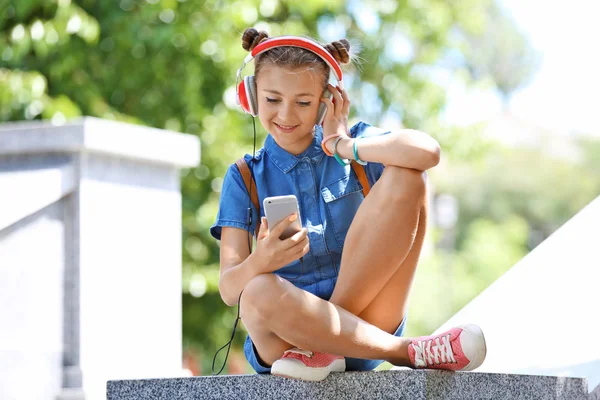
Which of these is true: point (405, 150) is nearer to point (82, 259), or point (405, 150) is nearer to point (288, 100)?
point (288, 100)

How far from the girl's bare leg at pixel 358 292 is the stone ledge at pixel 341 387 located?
11 cm

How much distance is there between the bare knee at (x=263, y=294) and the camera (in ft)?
8.74

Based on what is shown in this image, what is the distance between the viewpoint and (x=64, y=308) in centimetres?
444

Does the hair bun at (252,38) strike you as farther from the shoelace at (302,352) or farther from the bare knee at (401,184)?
the shoelace at (302,352)

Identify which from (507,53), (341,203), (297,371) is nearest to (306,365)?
(297,371)

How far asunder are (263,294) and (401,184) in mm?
513

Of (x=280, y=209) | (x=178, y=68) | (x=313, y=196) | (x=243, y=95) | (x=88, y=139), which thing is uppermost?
(x=178, y=68)

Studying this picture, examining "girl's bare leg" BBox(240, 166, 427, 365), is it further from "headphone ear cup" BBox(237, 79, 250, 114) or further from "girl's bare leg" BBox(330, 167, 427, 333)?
"headphone ear cup" BBox(237, 79, 250, 114)

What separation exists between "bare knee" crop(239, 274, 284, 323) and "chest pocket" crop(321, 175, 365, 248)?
379 millimetres

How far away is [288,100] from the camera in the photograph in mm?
2975

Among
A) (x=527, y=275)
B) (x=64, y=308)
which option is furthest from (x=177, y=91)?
(x=527, y=275)

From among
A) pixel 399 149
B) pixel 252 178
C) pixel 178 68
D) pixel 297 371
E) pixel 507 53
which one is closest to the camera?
pixel 297 371

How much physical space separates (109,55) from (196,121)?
996 millimetres

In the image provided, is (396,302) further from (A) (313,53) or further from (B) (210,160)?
(B) (210,160)
